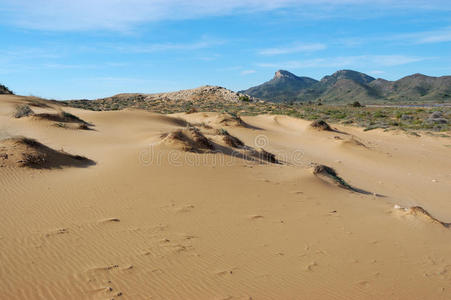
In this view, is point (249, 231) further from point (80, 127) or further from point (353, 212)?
point (80, 127)

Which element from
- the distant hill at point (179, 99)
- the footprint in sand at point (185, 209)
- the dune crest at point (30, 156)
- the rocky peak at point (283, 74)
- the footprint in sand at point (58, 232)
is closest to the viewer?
the footprint in sand at point (58, 232)

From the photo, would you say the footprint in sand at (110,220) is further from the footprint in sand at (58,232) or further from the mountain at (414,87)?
the mountain at (414,87)

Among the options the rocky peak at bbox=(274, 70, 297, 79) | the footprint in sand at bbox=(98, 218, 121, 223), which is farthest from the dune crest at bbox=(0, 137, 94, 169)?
the rocky peak at bbox=(274, 70, 297, 79)

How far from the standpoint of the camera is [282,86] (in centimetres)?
15112

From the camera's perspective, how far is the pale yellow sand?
11.1 feet

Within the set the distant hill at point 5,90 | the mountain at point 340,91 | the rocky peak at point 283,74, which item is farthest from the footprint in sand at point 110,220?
the rocky peak at point 283,74

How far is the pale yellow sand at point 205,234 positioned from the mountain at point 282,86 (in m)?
126

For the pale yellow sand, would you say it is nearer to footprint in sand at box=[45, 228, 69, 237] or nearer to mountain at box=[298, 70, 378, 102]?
footprint in sand at box=[45, 228, 69, 237]

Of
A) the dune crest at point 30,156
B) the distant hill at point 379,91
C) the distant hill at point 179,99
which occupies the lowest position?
the dune crest at point 30,156

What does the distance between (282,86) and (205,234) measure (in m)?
152

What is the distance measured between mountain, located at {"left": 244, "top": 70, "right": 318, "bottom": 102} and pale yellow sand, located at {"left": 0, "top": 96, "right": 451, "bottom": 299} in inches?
4941

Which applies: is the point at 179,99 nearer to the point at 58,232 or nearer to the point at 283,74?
the point at 58,232

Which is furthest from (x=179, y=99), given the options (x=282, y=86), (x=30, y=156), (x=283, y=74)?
(x=283, y=74)

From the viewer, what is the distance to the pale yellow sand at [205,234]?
3379mm
